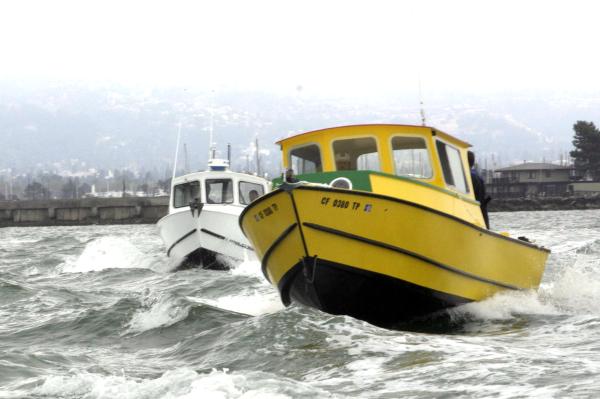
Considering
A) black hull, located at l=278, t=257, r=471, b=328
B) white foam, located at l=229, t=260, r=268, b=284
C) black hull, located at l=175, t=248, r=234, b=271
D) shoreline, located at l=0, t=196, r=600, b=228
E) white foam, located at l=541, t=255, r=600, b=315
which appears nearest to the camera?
black hull, located at l=278, t=257, r=471, b=328

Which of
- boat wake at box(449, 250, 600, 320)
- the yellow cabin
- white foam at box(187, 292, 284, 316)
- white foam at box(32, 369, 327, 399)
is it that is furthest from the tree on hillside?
white foam at box(32, 369, 327, 399)

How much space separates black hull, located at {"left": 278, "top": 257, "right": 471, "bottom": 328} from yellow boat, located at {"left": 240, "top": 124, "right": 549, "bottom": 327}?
0.04ft

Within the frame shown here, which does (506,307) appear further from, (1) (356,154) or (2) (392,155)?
(1) (356,154)

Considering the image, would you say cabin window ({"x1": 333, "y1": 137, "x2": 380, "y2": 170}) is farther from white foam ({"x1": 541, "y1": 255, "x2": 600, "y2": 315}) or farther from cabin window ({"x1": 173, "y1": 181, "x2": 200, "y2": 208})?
cabin window ({"x1": 173, "y1": 181, "x2": 200, "y2": 208})

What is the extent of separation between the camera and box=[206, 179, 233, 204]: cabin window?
79.5 feet

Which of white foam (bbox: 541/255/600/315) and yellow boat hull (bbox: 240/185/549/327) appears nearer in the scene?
yellow boat hull (bbox: 240/185/549/327)

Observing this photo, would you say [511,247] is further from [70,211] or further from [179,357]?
[70,211]

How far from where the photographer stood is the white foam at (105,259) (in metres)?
25.4

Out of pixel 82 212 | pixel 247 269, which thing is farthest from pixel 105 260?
pixel 82 212

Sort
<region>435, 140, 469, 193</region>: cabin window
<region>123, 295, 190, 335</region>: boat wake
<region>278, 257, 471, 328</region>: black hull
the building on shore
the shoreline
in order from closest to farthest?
<region>278, 257, 471, 328</region>: black hull, <region>123, 295, 190, 335</region>: boat wake, <region>435, 140, 469, 193</region>: cabin window, the shoreline, the building on shore

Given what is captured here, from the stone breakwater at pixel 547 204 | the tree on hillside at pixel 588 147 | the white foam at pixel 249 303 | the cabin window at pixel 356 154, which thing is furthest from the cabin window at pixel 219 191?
the tree on hillside at pixel 588 147

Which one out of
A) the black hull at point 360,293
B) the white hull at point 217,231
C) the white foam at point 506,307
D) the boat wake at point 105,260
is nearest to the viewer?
the black hull at point 360,293

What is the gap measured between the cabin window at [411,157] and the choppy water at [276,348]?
2052 mm

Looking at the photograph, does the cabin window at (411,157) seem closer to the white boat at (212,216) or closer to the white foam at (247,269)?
the white foam at (247,269)
